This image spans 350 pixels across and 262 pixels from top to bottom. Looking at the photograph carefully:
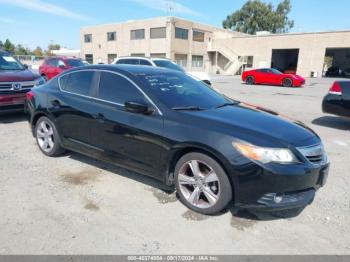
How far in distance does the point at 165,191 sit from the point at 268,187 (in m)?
1.44

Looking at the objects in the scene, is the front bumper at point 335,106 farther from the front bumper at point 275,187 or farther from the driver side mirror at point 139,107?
the driver side mirror at point 139,107

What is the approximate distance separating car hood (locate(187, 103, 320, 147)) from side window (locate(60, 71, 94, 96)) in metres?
1.81

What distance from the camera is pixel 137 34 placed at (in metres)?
46.1

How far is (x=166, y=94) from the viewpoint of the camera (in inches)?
150

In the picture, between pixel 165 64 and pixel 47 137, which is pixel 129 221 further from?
pixel 165 64

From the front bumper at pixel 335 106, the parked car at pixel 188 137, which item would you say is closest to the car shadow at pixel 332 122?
the front bumper at pixel 335 106

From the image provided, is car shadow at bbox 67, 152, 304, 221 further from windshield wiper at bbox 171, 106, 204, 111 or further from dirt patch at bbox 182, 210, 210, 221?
windshield wiper at bbox 171, 106, 204, 111

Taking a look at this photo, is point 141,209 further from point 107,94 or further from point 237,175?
point 107,94

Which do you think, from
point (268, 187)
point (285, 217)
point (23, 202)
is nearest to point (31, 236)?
point (23, 202)

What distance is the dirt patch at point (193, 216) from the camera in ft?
10.8

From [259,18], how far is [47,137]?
71.6m

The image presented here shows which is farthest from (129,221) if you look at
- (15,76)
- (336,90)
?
(336,90)

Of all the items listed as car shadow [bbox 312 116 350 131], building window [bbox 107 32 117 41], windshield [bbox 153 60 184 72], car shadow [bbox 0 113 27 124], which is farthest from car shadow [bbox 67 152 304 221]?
building window [bbox 107 32 117 41]

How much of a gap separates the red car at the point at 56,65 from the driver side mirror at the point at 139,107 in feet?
39.8
